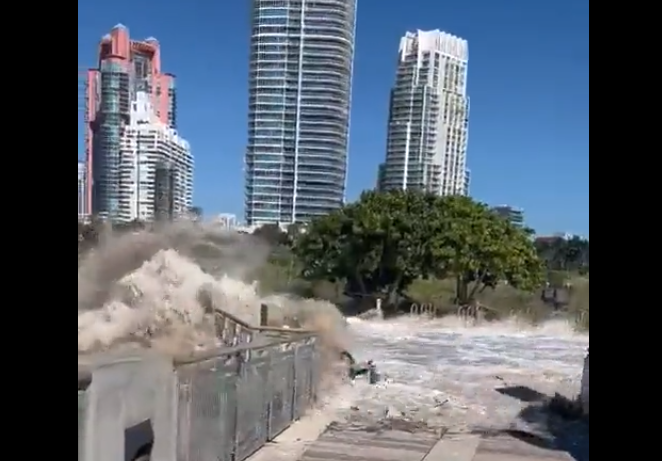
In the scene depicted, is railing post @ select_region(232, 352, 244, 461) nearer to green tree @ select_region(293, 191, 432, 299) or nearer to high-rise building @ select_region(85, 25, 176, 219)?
high-rise building @ select_region(85, 25, 176, 219)

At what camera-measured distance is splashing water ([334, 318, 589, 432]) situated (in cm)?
321

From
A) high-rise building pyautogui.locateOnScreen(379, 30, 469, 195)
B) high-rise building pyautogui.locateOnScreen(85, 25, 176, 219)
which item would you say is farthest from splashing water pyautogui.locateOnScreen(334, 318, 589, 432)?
high-rise building pyautogui.locateOnScreen(85, 25, 176, 219)

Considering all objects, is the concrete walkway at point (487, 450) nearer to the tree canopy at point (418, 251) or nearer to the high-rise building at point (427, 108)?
the high-rise building at point (427, 108)

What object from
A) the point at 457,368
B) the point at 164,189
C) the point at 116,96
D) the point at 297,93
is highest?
the point at 116,96

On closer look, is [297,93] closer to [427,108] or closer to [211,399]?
[427,108]

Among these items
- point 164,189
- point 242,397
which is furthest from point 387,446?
point 164,189

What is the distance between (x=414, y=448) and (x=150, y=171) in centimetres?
200

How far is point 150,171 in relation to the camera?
11.7ft

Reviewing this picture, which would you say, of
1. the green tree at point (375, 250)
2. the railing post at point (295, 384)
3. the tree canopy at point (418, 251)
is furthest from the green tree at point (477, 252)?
the railing post at point (295, 384)

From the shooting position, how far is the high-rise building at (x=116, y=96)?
3.19 meters

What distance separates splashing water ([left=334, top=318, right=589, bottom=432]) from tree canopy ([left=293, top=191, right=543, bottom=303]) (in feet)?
0.86

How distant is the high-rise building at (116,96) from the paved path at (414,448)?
4.81 feet
